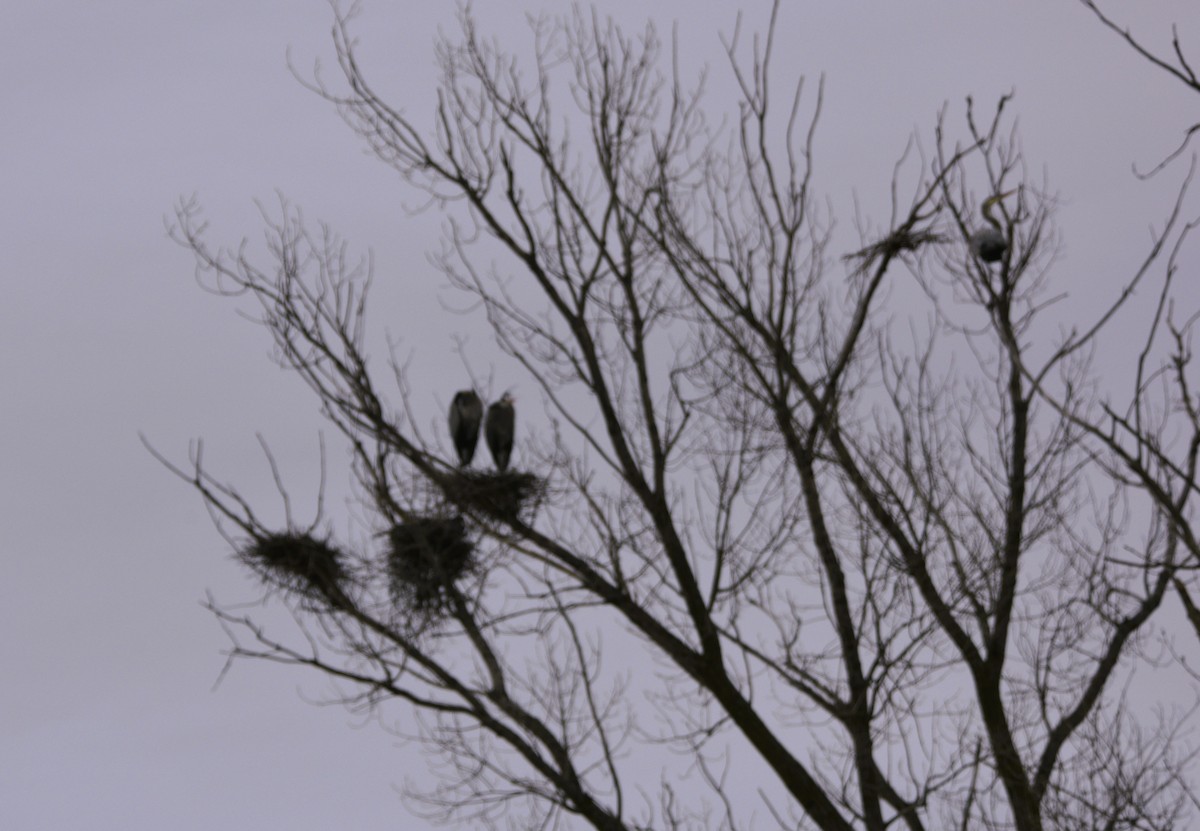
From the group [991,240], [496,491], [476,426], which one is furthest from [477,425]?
[991,240]

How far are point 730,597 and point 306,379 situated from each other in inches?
78.6

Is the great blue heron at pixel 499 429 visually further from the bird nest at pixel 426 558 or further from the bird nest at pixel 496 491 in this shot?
the bird nest at pixel 426 558

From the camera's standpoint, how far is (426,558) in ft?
25.4

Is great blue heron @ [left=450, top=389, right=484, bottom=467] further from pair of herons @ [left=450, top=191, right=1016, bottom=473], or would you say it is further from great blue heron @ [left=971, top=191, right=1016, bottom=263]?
great blue heron @ [left=971, top=191, right=1016, bottom=263]

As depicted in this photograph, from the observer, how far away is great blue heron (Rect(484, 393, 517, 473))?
11141 mm

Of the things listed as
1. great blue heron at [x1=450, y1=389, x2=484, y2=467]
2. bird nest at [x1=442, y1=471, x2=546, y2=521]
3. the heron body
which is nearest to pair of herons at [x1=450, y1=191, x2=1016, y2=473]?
great blue heron at [x1=450, y1=389, x2=484, y2=467]

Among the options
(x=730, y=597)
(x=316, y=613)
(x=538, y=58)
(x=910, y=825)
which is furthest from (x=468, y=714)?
(x=538, y=58)

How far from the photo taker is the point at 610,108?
6879 mm

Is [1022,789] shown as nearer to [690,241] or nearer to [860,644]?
[860,644]

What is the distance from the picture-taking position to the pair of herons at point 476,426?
11.0 meters

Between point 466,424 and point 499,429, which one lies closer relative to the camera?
point 466,424

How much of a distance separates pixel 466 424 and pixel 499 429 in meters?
0.33

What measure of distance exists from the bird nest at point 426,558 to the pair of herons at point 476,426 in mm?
2347

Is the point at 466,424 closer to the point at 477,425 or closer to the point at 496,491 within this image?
the point at 477,425
